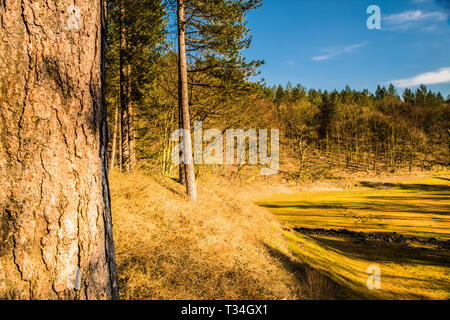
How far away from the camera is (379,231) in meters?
15.9

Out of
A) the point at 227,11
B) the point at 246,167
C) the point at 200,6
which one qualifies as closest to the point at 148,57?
the point at 200,6

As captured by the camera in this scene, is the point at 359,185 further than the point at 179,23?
Yes

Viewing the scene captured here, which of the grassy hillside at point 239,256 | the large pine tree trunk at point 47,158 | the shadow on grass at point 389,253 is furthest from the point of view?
the shadow on grass at point 389,253

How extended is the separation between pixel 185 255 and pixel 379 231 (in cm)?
1649

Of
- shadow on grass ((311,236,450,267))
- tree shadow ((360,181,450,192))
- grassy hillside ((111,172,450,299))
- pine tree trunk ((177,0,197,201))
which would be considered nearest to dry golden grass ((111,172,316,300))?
grassy hillside ((111,172,450,299))

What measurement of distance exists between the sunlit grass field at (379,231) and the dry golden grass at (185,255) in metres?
2.80

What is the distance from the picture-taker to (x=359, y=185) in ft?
111

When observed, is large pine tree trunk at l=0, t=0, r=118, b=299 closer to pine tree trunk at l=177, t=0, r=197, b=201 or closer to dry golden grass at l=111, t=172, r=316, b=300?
dry golden grass at l=111, t=172, r=316, b=300

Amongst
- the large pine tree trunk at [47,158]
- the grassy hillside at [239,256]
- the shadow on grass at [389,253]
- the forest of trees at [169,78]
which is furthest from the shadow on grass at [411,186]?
the large pine tree trunk at [47,158]

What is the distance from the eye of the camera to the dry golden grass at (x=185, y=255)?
3785mm

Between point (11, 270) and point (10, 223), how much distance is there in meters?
0.30

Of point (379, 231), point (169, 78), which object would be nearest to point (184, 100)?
point (169, 78)

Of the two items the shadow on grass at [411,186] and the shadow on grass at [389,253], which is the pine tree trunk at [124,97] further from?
the shadow on grass at [411,186]
